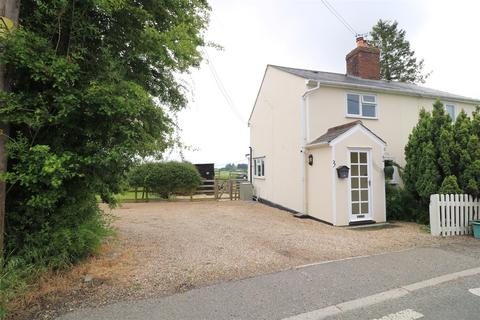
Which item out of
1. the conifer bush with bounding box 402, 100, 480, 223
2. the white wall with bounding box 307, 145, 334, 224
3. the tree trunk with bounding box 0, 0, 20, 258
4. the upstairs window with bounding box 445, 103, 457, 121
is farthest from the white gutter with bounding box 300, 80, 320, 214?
the tree trunk with bounding box 0, 0, 20, 258

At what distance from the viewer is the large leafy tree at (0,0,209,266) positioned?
130 inches

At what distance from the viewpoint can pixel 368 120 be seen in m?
10.9

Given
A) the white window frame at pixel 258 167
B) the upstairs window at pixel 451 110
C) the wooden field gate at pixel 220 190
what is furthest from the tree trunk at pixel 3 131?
the upstairs window at pixel 451 110

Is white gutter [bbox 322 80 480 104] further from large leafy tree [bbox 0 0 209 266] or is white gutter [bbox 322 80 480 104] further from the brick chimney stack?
large leafy tree [bbox 0 0 209 266]

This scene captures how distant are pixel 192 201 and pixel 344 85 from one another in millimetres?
9913

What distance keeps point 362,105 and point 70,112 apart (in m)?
10.8

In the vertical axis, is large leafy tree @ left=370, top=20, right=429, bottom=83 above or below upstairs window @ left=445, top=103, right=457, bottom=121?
above

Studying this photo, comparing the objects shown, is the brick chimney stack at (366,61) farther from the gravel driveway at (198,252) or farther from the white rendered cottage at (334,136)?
the gravel driveway at (198,252)

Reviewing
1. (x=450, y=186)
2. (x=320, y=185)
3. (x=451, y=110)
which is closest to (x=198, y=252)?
(x=320, y=185)

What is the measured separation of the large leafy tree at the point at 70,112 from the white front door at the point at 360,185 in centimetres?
684

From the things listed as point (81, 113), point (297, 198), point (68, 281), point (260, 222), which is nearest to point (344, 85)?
point (297, 198)

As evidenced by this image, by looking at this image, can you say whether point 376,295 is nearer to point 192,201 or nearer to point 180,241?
point 180,241

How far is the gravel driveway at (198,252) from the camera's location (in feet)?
11.6

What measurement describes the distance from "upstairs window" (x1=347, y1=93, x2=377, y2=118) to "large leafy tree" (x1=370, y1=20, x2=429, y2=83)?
2091cm
